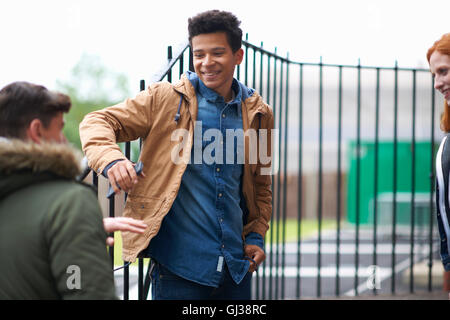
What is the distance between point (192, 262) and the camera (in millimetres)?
2438

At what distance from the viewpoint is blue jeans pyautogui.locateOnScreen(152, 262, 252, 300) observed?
2432 mm

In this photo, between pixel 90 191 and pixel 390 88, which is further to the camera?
pixel 390 88

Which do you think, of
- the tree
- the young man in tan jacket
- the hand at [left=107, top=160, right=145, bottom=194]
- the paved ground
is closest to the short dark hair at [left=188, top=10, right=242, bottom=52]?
the young man in tan jacket

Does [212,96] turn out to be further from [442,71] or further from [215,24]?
[442,71]

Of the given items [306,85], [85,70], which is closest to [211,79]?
[306,85]

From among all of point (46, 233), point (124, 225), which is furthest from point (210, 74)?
point (46, 233)

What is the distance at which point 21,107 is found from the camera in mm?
1689

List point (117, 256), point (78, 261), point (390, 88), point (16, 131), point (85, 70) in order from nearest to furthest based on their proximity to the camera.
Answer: point (78, 261) < point (16, 131) < point (117, 256) < point (390, 88) < point (85, 70)

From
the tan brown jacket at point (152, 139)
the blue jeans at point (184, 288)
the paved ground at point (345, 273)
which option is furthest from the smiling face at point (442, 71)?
the paved ground at point (345, 273)

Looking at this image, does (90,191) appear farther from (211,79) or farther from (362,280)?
(362,280)

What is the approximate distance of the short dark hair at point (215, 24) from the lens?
258 cm

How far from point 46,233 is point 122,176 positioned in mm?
670

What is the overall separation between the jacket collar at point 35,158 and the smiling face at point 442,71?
5.34 feet
